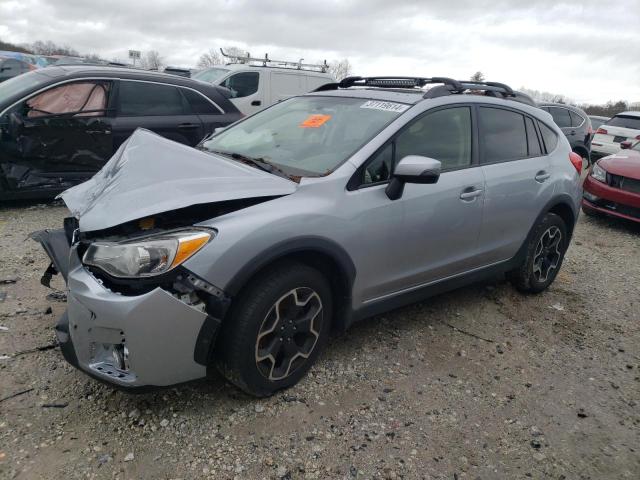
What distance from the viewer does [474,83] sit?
4.08m

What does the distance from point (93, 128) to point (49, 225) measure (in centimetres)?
125

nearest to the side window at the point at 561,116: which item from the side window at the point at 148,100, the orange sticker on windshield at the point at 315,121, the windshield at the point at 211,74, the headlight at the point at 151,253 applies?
the windshield at the point at 211,74

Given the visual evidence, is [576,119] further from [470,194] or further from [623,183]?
[470,194]

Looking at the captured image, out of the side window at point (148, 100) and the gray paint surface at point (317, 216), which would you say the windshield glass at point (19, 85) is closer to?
the side window at point (148, 100)

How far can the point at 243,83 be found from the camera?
10898 millimetres

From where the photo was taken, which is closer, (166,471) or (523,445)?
(166,471)

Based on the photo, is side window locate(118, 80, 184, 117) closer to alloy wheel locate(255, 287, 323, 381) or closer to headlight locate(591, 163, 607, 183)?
alloy wheel locate(255, 287, 323, 381)

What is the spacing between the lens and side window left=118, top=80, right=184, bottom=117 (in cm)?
606

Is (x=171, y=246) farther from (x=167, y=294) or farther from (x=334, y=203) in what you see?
(x=334, y=203)

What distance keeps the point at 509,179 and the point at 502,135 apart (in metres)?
0.36

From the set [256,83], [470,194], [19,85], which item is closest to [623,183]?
[470,194]

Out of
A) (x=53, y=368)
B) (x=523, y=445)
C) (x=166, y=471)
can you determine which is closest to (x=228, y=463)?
(x=166, y=471)

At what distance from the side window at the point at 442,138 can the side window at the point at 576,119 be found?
10127 mm

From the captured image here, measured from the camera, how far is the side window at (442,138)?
3168mm
